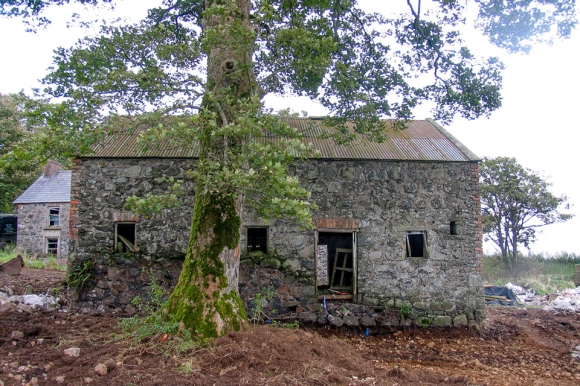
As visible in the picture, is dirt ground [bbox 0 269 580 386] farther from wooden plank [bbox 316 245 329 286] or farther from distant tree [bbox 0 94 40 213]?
distant tree [bbox 0 94 40 213]

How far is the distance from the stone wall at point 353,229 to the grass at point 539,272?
9864 millimetres

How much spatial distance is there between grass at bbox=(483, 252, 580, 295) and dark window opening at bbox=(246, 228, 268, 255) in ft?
42.8

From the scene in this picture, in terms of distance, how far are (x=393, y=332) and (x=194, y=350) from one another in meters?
5.35

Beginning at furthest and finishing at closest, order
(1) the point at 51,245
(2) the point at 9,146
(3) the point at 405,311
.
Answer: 1. (2) the point at 9,146
2. (1) the point at 51,245
3. (3) the point at 405,311

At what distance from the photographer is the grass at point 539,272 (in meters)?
17.3

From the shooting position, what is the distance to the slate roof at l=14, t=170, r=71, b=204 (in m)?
22.6

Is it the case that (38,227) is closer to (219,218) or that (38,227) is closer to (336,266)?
(336,266)

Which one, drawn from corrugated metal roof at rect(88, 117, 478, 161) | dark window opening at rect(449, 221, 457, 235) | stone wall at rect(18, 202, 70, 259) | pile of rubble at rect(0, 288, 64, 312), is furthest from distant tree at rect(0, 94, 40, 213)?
dark window opening at rect(449, 221, 457, 235)

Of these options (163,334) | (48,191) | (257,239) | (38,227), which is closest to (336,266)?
(257,239)

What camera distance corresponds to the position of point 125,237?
8875mm

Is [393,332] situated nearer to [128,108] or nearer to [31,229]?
[128,108]

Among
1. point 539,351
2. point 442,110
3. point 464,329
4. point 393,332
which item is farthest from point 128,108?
point 539,351

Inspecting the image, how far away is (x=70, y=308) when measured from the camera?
27.0 ft

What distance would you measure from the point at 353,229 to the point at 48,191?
69.1ft
